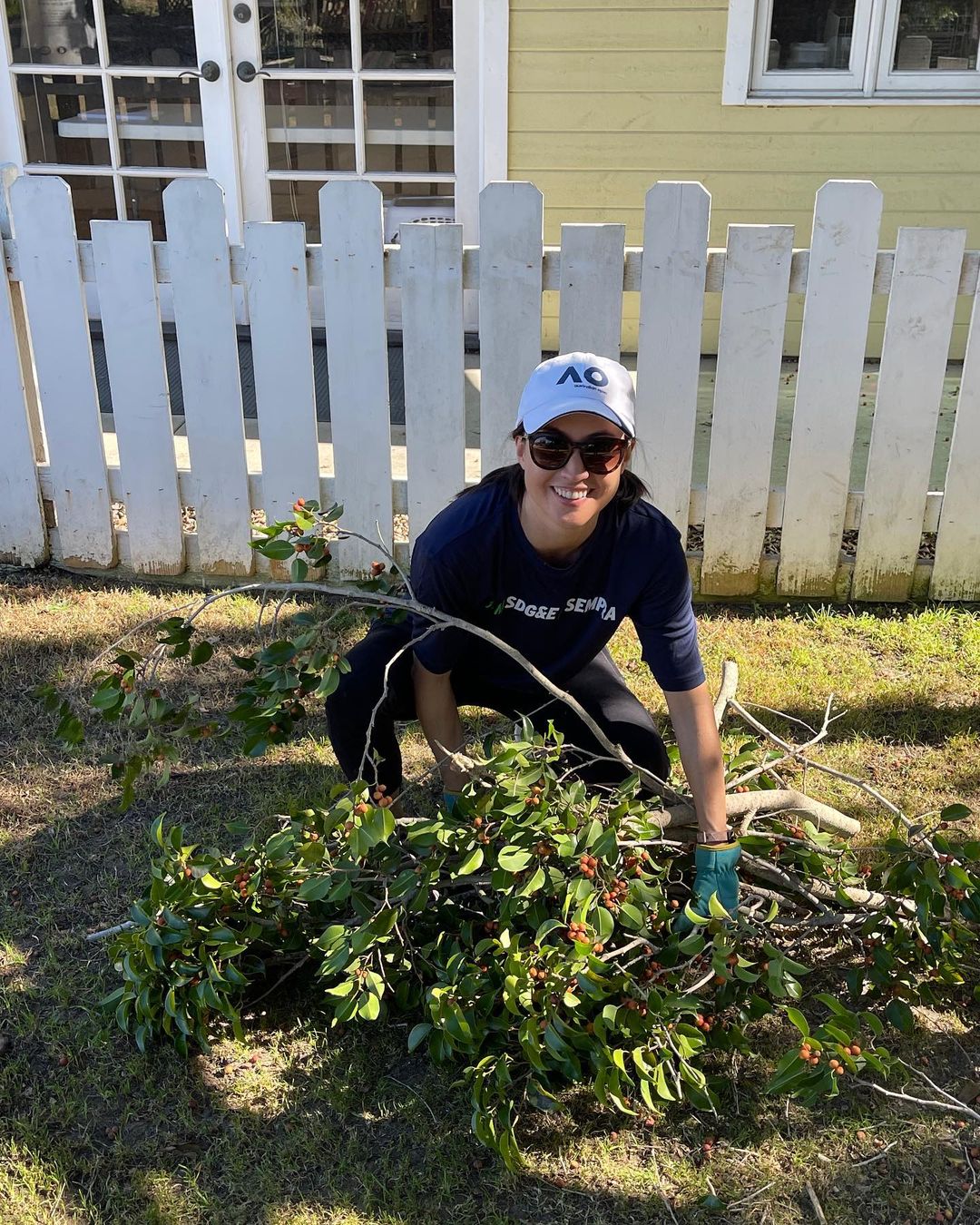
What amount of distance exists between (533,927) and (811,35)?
Answer: 587cm

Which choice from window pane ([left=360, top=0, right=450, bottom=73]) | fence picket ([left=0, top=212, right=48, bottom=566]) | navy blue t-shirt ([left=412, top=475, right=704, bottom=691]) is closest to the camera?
navy blue t-shirt ([left=412, top=475, right=704, bottom=691])

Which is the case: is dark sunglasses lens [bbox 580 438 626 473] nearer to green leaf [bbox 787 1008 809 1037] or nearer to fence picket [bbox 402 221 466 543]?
green leaf [bbox 787 1008 809 1037]

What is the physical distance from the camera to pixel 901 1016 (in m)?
2.16

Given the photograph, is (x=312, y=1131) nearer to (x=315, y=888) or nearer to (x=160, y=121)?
(x=315, y=888)

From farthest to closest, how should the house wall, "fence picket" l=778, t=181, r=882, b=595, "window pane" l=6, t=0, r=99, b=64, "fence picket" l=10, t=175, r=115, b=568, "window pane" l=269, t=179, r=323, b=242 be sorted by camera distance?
"window pane" l=269, t=179, r=323, b=242 → "window pane" l=6, t=0, r=99, b=64 → the house wall → "fence picket" l=10, t=175, r=115, b=568 → "fence picket" l=778, t=181, r=882, b=595

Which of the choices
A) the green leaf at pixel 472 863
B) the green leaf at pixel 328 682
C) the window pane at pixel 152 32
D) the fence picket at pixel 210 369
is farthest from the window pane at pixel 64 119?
the green leaf at pixel 472 863

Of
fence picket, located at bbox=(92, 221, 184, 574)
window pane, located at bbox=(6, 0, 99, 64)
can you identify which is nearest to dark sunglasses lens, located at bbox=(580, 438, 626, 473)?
fence picket, located at bbox=(92, 221, 184, 574)

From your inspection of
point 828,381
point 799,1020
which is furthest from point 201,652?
point 828,381

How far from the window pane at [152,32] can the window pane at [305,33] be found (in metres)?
0.45

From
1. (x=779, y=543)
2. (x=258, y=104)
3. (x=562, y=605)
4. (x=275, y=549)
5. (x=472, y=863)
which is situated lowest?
(x=779, y=543)

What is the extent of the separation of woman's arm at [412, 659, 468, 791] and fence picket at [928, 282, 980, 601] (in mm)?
2215

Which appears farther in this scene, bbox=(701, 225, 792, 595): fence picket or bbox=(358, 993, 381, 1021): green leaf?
bbox=(701, 225, 792, 595): fence picket

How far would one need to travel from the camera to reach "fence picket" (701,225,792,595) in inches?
146

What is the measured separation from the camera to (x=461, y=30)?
21.5 ft
